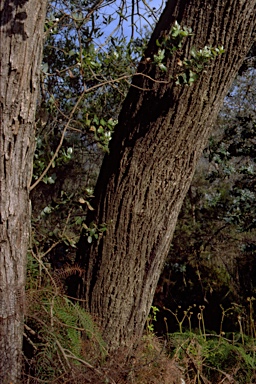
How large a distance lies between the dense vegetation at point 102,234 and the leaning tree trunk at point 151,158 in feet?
0.35

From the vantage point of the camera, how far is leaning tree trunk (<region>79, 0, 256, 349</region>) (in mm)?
2586

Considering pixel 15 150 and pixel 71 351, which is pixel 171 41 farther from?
pixel 71 351

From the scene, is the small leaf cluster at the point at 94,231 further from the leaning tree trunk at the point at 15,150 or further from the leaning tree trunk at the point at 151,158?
the leaning tree trunk at the point at 15,150

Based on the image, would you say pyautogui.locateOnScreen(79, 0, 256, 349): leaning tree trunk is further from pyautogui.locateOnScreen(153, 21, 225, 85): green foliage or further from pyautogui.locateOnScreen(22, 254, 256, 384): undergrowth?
pyautogui.locateOnScreen(22, 254, 256, 384): undergrowth

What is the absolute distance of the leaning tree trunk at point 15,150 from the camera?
185 cm

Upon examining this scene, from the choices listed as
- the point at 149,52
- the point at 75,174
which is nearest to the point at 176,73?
the point at 149,52

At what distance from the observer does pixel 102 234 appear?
105 inches

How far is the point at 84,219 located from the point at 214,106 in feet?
3.32

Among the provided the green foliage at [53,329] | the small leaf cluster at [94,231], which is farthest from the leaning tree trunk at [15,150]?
the small leaf cluster at [94,231]

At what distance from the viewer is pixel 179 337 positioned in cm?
329

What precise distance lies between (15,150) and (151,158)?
893 mm

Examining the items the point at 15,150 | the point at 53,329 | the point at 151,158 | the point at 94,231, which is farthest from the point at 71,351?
the point at 151,158

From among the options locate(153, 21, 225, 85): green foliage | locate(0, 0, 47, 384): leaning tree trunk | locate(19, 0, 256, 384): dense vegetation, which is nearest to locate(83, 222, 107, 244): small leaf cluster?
locate(19, 0, 256, 384): dense vegetation

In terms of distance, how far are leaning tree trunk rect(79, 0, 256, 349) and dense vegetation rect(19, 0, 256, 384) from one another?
11cm
